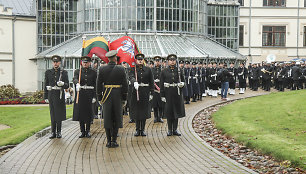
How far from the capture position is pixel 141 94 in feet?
39.5

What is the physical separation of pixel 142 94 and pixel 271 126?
4.22 m

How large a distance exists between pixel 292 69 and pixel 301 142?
58.2 feet

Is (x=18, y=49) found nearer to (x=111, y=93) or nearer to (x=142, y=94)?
(x=142, y=94)

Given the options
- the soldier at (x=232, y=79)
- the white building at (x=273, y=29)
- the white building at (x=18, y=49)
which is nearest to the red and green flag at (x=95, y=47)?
the soldier at (x=232, y=79)

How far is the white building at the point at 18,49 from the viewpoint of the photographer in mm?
36562

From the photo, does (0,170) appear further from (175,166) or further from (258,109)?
(258,109)

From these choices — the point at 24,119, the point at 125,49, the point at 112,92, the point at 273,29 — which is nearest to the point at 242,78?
the point at 24,119

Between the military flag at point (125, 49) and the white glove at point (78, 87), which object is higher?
the military flag at point (125, 49)

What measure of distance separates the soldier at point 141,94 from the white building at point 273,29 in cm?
3181

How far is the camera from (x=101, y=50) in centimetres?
1273

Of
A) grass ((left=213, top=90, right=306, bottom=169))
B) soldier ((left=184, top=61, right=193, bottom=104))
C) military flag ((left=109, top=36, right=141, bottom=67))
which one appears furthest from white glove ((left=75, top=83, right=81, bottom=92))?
soldier ((left=184, top=61, right=193, bottom=104))

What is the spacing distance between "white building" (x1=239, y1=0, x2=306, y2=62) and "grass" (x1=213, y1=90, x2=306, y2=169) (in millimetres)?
23651

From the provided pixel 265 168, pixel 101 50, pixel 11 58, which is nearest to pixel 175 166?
pixel 265 168

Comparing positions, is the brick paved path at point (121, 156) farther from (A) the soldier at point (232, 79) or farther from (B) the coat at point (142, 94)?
(A) the soldier at point (232, 79)
